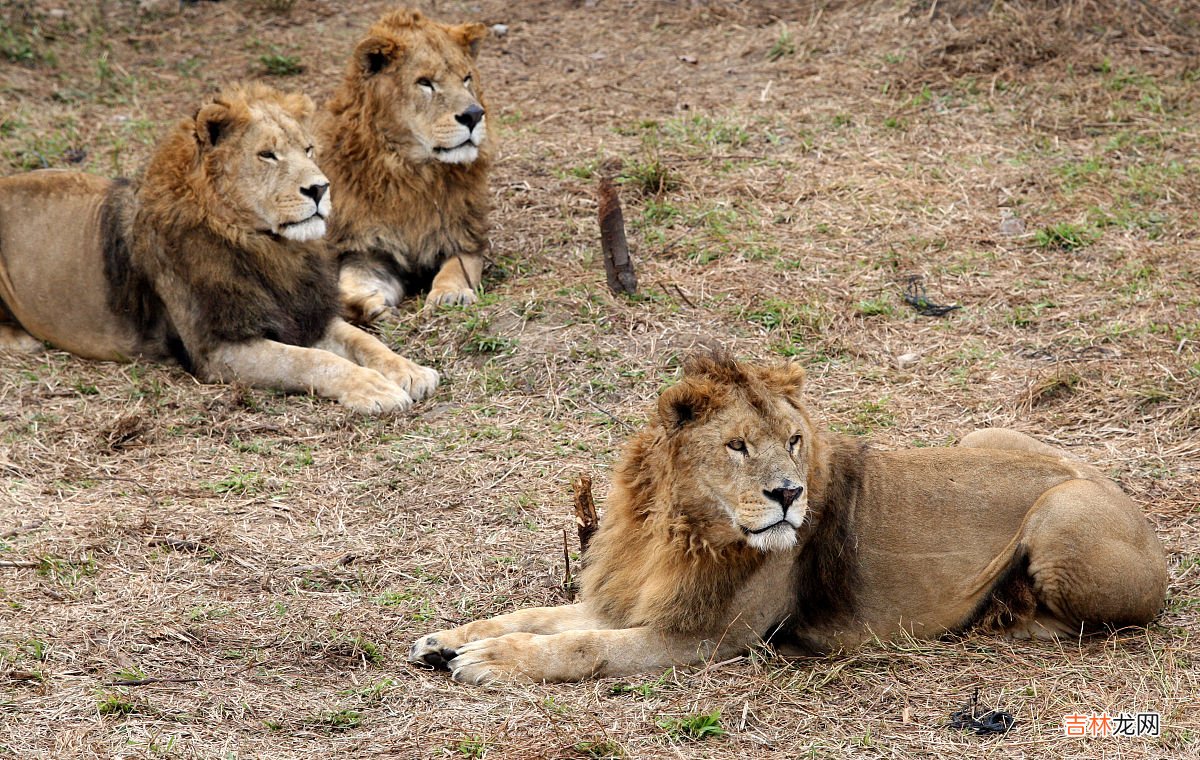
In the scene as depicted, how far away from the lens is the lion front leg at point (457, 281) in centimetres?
816

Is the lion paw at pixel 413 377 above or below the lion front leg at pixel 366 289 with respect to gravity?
below

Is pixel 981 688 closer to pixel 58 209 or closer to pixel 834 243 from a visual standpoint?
pixel 834 243

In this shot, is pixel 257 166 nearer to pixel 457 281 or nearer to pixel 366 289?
pixel 366 289

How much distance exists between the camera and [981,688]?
4617mm

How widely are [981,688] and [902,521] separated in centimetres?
64

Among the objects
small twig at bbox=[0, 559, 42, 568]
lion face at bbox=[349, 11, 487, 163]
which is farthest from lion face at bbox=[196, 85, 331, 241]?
small twig at bbox=[0, 559, 42, 568]

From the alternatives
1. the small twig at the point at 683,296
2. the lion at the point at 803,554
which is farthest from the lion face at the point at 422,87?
the lion at the point at 803,554

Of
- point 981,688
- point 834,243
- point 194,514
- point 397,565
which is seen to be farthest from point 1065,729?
point 834,243

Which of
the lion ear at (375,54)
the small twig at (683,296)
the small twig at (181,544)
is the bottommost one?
the small twig at (181,544)

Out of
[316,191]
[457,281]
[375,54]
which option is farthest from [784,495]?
[375,54]

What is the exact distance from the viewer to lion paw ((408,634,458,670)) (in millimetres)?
4809

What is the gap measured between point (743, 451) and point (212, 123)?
153 inches

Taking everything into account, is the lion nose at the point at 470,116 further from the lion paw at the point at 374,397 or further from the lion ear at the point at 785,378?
the lion ear at the point at 785,378

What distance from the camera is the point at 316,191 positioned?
289 inches
